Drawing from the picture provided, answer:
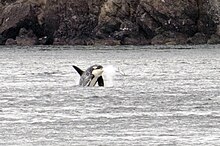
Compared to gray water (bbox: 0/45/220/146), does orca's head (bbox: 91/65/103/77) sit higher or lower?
higher

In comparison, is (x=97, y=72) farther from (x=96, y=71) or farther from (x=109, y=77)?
(x=109, y=77)

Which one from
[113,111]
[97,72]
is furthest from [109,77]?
[113,111]

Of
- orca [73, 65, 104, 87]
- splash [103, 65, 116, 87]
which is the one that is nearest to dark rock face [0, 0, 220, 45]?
splash [103, 65, 116, 87]

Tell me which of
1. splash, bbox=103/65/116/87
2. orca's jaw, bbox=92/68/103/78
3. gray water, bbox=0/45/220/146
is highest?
orca's jaw, bbox=92/68/103/78

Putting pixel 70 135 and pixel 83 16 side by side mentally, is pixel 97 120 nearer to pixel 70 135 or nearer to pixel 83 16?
pixel 70 135

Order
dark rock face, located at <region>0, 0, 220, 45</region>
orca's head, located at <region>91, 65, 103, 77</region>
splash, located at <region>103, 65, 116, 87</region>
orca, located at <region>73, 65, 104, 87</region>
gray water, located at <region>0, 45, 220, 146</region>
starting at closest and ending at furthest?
gray water, located at <region>0, 45, 220, 146</region> < orca's head, located at <region>91, 65, 103, 77</region> < orca, located at <region>73, 65, 104, 87</region> < splash, located at <region>103, 65, 116, 87</region> < dark rock face, located at <region>0, 0, 220, 45</region>

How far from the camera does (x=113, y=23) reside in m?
153

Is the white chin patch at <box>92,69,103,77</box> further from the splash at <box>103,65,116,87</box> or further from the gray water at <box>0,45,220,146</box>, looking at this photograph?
the splash at <box>103,65,116,87</box>

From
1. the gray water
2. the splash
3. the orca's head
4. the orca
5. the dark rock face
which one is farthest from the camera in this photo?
the dark rock face

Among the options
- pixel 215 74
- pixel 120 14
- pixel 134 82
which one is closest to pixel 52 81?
pixel 134 82

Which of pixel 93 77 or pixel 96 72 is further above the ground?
pixel 96 72

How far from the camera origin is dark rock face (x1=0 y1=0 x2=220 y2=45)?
151375mm

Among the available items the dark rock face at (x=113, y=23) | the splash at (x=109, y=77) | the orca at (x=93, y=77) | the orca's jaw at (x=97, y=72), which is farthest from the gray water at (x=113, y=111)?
the dark rock face at (x=113, y=23)

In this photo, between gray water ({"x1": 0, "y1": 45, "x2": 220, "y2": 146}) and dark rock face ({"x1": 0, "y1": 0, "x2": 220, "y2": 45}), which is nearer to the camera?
gray water ({"x1": 0, "y1": 45, "x2": 220, "y2": 146})
